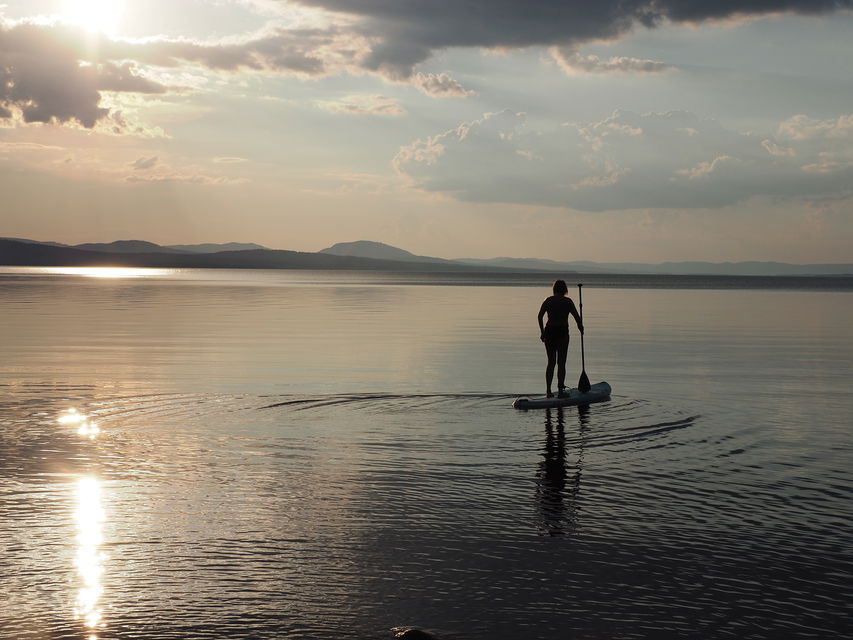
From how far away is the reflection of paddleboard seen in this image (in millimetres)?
19203

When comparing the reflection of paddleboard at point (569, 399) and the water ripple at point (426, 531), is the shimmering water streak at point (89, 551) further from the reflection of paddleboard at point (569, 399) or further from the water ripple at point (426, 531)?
the reflection of paddleboard at point (569, 399)

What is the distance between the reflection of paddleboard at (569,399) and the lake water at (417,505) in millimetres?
294

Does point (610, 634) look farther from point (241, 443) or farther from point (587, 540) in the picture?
point (241, 443)

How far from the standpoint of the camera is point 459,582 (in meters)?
8.40

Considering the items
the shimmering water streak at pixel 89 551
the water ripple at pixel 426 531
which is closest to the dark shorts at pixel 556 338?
the water ripple at pixel 426 531

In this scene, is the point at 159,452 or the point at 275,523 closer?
the point at 275,523

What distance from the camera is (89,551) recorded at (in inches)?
357

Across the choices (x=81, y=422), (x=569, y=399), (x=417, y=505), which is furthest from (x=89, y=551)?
(x=569, y=399)

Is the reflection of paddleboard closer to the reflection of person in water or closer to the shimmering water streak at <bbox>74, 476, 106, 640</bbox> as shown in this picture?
the reflection of person in water

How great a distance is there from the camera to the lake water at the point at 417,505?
7680mm

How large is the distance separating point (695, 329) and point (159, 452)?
35.0m

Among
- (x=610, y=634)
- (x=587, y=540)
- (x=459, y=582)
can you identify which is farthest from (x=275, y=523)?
(x=610, y=634)

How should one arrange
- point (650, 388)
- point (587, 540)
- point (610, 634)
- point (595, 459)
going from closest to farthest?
point (610, 634) → point (587, 540) → point (595, 459) → point (650, 388)

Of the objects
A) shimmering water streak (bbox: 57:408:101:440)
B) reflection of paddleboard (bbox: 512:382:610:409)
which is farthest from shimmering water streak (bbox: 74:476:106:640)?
reflection of paddleboard (bbox: 512:382:610:409)
